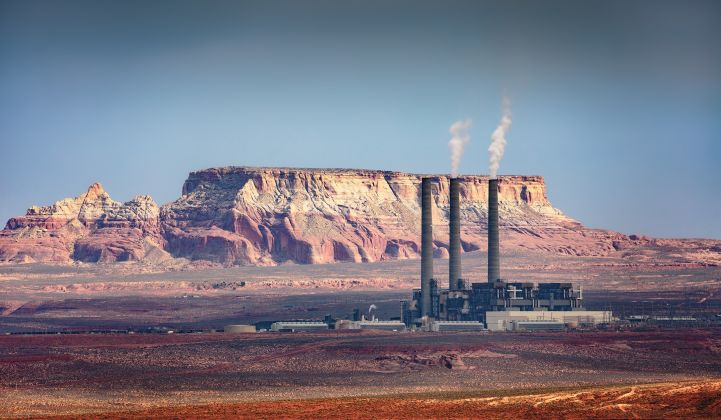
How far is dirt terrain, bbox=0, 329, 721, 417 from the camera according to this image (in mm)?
88375

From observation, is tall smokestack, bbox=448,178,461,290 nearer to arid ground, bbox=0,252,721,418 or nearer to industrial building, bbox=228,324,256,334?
arid ground, bbox=0,252,721,418

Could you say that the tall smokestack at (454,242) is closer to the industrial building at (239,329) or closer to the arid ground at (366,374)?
the arid ground at (366,374)

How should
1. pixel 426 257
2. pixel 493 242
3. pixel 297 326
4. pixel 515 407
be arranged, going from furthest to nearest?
1. pixel 493 242
2. pixel 426 257
3. pixel 297 326
4. pixel 515 407

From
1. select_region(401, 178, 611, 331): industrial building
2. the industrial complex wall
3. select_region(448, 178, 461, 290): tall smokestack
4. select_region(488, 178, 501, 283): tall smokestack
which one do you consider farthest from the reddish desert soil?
select_region(448, 178, 461, 290): tall smokestack

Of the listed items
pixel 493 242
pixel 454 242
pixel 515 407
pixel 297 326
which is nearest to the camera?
pixel 515 407

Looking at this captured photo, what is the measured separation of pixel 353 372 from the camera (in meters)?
122

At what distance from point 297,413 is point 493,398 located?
11.5m

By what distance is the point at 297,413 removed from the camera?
85312 millimetres

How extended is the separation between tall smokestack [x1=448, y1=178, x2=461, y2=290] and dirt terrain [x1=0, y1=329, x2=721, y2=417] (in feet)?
69.4

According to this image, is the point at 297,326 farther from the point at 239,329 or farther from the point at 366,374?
the point at 366,374

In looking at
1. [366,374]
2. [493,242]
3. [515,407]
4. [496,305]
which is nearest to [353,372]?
[366,374]

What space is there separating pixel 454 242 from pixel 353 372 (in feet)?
197

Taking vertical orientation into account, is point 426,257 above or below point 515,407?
above

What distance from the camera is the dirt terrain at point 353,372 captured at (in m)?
88.4
